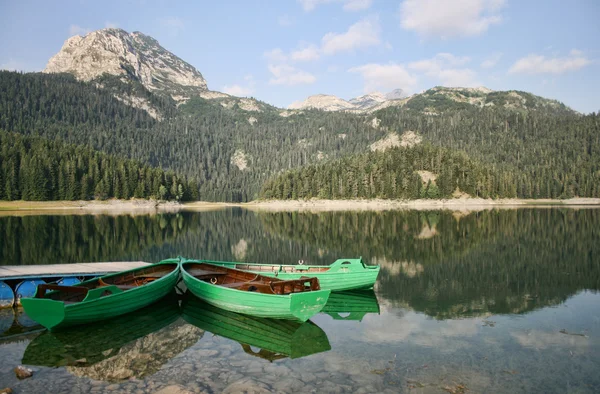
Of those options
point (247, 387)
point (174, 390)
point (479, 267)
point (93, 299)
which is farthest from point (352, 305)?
point (479, 267)

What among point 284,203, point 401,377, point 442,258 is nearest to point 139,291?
point 401,377

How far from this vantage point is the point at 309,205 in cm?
15812

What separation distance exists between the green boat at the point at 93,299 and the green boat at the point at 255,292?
189 centimetres

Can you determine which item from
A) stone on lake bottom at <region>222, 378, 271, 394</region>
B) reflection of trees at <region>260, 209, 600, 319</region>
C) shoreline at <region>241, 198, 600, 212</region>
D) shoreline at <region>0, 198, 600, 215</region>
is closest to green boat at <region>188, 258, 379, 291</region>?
reflection of trees at <region>260, 209, 600, 319</region>

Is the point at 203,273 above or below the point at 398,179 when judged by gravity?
below

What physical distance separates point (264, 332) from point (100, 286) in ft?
30.3

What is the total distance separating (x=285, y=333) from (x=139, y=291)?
25.2 ft

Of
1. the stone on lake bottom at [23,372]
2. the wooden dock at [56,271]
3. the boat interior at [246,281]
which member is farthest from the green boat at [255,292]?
the stone on lake bottom at [23,372]

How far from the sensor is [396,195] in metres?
149

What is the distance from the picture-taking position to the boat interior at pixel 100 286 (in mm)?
17297

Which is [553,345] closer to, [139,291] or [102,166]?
[139,291]

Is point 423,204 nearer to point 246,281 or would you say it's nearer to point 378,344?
point 246,281

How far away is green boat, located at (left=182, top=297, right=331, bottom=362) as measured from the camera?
14502mm

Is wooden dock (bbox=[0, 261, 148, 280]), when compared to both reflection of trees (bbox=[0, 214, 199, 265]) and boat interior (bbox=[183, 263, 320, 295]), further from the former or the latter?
reflection of trees (bbox=[0, 214, 199, 265])
